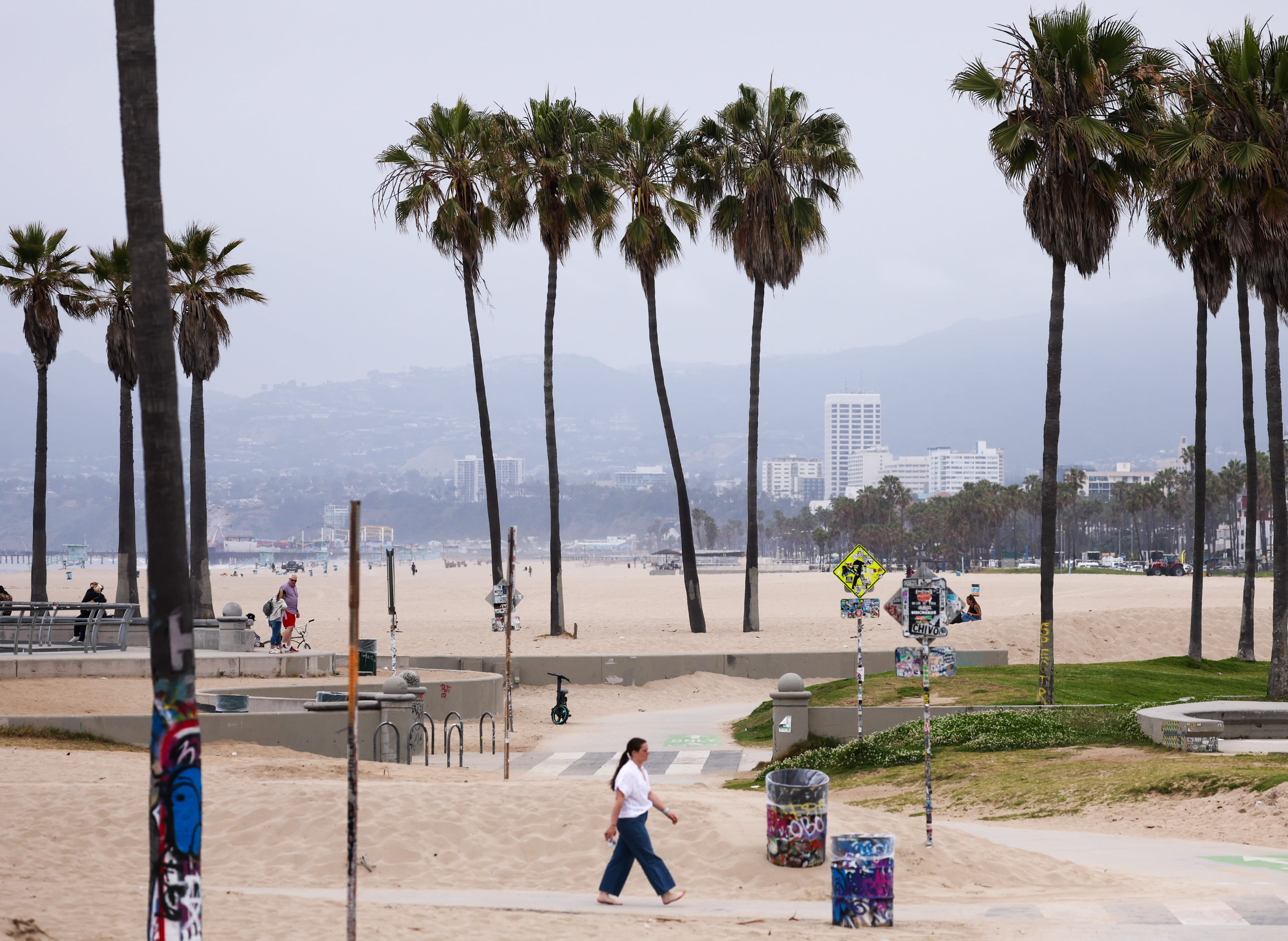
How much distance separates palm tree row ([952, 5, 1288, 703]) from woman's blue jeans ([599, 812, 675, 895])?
13460mm

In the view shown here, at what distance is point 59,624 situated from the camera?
87.4 ft

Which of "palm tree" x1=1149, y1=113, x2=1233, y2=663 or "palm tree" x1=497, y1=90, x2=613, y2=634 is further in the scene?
"palm tree" x1=497, y1=90, x2=613, y2=634

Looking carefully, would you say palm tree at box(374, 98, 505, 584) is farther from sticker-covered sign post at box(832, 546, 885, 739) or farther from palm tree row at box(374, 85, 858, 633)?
sticker-covered sign post at box(832, 546, 885, 739)

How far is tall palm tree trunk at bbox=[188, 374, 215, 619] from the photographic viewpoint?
35.7m

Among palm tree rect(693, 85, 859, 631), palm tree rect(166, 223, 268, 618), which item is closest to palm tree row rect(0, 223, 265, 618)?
palm tree rect(166, 223, 268, 618)

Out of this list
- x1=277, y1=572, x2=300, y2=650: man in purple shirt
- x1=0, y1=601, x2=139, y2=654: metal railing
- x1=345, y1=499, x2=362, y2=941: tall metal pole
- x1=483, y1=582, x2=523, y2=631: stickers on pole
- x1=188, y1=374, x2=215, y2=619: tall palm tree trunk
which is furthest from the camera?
x1=188, y1=374, x2=215, y2=619: tall palm tree trunk

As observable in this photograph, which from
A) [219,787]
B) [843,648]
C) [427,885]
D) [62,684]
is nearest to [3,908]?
[427,885]

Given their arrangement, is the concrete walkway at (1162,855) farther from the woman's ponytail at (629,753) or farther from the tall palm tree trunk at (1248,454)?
the tall palm tree trunk at (1248,454)

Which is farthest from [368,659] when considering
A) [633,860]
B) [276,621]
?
[633,860]

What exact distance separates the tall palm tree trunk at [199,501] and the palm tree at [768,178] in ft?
52.5

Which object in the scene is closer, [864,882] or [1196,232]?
[864,882]

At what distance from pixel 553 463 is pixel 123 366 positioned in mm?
14272

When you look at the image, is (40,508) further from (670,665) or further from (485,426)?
(670,665)

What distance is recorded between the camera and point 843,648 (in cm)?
3466
